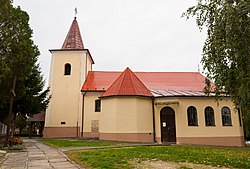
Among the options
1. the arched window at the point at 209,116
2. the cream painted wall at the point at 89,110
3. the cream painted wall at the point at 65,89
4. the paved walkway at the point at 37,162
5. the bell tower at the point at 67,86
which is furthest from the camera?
the cream painted wall at the point at 65,89

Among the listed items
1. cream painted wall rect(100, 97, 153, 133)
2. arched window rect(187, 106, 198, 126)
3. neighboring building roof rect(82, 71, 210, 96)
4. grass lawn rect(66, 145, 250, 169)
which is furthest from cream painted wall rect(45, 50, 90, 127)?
grass lawn rect(66, 145, 250, 169)

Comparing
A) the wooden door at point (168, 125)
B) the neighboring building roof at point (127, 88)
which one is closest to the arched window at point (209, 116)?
the wooden door at point (168, 125)

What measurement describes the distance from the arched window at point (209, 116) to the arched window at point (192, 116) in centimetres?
108

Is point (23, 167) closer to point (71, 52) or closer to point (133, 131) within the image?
point (133, 131)

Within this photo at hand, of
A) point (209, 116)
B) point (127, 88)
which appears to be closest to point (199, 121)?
point (209, 116)

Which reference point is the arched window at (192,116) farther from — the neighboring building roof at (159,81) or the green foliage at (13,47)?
the green foliage at (13,47)

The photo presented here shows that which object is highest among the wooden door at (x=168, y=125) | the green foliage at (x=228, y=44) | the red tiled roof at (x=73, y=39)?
the red tiled roof at (x=73, y=39)

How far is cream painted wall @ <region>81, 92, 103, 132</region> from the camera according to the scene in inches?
1019

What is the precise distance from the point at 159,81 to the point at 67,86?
36.7ft

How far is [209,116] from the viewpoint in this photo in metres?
21.5

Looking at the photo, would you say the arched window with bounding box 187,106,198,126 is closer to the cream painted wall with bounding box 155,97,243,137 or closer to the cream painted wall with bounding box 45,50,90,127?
the cream painted wall with bounding box 155,97,243,137

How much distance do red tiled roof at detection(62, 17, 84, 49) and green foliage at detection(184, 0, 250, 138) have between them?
71.0 ft

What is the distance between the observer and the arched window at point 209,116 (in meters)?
21.3

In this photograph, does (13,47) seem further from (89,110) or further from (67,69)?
(67,69)
